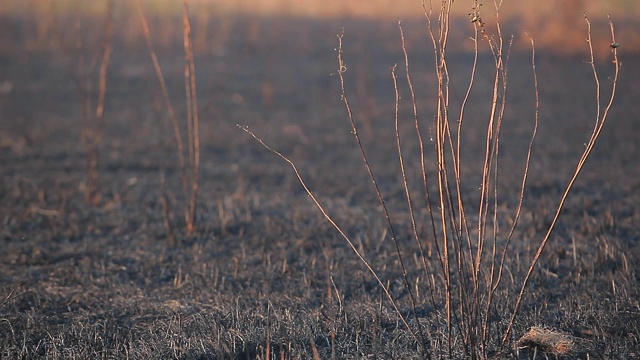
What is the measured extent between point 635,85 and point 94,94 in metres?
9.77

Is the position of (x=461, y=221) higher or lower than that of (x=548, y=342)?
higher

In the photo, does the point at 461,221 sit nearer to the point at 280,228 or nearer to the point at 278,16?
the point at 280,228

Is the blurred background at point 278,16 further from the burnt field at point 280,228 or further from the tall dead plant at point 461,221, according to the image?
the tall dead plant at point 461,221

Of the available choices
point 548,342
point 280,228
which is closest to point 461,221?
point 548,342

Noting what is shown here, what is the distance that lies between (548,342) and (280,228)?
2.85 metres

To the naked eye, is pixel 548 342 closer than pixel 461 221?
No

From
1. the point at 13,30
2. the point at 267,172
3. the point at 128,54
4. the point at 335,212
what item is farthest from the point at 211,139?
the point at 13,30

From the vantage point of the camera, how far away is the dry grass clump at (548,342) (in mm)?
3137

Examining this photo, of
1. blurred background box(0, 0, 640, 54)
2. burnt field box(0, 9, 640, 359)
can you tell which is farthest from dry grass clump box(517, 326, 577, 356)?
blurred background box(0, 0, 640, 54)

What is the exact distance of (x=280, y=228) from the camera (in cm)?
562

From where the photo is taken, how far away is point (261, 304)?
13.2 feet

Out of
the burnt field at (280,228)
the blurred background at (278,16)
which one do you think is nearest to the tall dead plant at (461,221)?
the burnt field at (280,228)

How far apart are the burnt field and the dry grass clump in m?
0.04

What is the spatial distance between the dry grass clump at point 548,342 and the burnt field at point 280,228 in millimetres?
40
